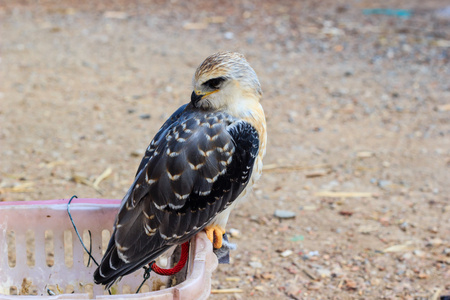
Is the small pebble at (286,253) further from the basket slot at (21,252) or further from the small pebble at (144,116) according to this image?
the small pebble at (144,116)

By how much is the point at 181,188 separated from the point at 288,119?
3804 mm

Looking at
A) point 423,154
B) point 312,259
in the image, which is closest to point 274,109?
Answer: point 423,154

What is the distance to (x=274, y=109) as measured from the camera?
7059 millimetres

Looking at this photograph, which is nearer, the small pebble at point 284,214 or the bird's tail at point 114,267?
the bird's tail at point 114,267

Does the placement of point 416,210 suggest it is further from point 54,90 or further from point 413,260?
point 54,90

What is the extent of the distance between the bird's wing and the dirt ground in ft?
3.27

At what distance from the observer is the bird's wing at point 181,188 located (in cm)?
313

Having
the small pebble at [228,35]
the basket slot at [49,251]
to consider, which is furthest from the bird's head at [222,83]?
the small pebble at [228,35]

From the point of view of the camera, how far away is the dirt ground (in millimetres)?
4414

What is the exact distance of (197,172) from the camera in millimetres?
3215

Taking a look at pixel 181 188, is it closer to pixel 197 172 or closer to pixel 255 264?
pixel 197 172

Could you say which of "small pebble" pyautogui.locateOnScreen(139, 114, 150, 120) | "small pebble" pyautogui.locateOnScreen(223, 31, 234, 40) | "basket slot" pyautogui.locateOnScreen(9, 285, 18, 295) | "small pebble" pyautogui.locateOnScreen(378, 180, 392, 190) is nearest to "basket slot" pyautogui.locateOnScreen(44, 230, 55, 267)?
"basket slot" pyautogui.locateOnScreen(9, 285, 18, 295)

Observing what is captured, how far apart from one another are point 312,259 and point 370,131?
8.36 feet

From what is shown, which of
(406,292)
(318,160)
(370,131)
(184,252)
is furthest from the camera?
(370,131)
